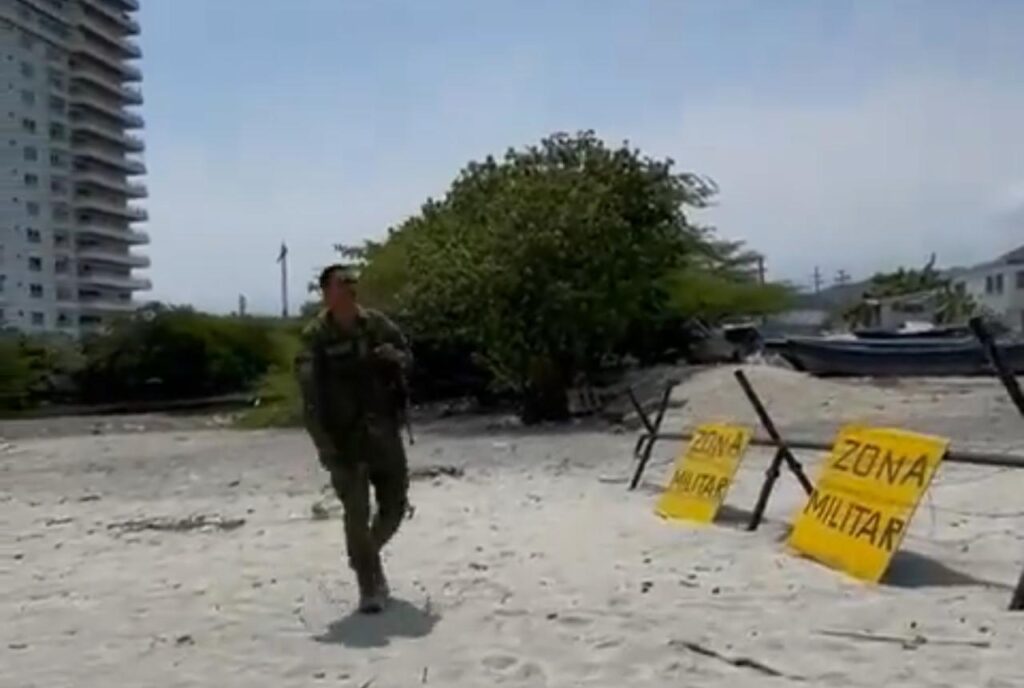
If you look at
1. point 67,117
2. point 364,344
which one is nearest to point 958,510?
point 364,344

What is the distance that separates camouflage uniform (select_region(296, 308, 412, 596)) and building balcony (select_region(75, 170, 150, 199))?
349 ft

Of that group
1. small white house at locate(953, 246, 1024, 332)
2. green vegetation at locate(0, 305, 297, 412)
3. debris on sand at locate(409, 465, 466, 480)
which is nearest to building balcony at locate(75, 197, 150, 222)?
green vegetation at locate(0, 305, 297, 412)

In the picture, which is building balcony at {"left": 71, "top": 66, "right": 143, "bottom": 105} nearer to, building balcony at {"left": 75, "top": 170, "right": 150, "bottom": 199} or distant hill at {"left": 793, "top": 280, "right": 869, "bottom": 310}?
building balcony at {"left": 75, "top": 170, "right": 150, "bottom": 199}

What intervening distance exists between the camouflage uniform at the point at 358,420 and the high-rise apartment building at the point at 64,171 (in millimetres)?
89074

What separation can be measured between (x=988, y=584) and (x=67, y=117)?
110m

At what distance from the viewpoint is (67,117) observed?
4247 inches

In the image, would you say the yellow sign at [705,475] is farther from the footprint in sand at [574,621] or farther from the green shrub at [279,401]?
the green shrub at [279,401]

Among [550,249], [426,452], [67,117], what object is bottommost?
[426,452]

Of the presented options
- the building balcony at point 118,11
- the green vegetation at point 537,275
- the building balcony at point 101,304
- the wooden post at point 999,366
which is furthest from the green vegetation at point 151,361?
the building balcony at point 118,11

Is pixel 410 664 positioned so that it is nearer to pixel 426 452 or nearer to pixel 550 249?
pixel 426 452

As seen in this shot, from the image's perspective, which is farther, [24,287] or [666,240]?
[24,287]

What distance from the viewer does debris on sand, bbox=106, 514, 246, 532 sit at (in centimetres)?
1075

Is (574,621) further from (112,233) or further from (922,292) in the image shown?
(112,233)

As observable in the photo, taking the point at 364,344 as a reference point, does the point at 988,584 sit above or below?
below
